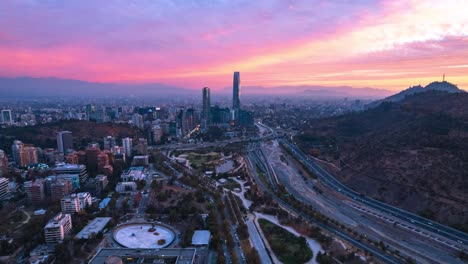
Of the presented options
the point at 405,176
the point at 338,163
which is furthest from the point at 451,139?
the point at 338,163

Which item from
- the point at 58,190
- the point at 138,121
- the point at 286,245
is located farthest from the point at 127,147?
the point at 286,245

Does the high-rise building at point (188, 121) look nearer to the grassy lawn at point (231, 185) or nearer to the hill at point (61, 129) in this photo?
the hill at point (61, 129)

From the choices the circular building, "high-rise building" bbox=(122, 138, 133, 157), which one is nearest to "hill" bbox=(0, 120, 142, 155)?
"high-rise building" bbox=(122, 138, 133, 157)

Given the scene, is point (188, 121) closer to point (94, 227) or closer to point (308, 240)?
point (94, 227)

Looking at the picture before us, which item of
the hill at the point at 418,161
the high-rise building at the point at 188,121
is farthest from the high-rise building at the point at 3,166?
the hill at the point at 418,161

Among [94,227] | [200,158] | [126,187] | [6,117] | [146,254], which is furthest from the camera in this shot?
[6,117]

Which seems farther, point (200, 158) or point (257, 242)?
point (200, 158)

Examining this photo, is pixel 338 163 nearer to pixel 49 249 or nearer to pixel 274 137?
pixel 274 137

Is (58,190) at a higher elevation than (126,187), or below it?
higher
